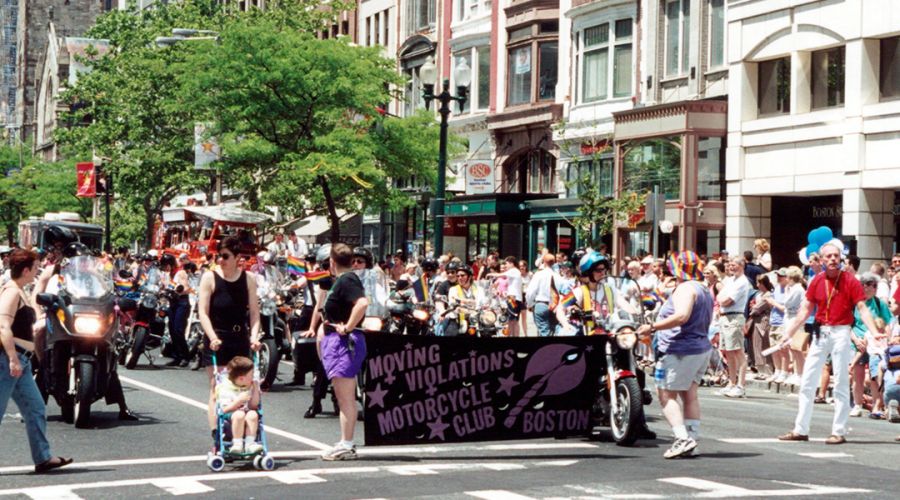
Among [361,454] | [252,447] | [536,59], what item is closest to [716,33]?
[536,59]

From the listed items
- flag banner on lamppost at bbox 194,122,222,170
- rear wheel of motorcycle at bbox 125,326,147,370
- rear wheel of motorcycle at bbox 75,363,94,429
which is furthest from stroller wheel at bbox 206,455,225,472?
flag banner on lamppost at bbox 194,122,222,170

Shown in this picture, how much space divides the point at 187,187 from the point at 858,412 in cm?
4045

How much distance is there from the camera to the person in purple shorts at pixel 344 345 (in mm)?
12883

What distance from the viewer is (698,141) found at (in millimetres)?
37750

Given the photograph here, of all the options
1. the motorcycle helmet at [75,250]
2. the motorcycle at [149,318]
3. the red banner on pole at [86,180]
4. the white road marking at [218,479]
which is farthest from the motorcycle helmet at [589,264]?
the red banner on pole at [86,180]

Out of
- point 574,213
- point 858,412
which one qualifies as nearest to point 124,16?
point 574,213

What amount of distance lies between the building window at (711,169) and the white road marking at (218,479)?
2612 cm

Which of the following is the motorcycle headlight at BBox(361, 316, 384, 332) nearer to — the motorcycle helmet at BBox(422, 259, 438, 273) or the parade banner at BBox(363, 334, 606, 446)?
the parade banner at BBox(363, 334, 606, 446)

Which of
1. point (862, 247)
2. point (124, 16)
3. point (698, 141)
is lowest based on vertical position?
point (862, 247)

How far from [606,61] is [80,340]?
98.5ft

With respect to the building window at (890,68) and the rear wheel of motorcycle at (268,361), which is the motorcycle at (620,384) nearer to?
the rear wheel of motorcycle at (268,361)

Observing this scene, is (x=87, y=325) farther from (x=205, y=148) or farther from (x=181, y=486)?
(x=205, y=148)

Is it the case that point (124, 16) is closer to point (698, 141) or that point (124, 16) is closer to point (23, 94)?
point (698, 141)

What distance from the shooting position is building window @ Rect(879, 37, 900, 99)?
3186cm
